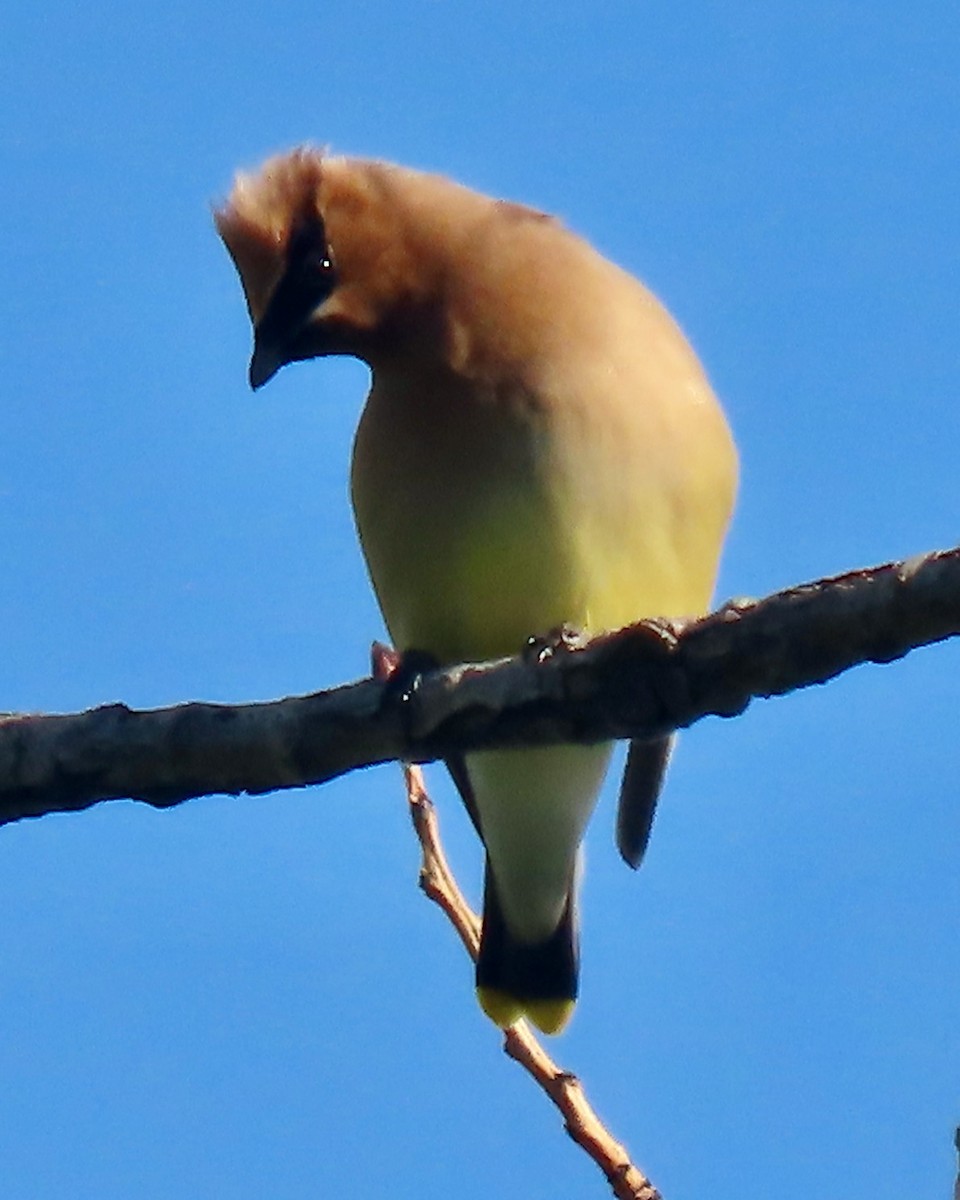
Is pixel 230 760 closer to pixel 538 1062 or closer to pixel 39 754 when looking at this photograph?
pixel 39 754

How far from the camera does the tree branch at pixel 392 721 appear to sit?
304 cm

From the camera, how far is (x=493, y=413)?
4277mm

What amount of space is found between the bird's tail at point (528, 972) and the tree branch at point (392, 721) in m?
1.83

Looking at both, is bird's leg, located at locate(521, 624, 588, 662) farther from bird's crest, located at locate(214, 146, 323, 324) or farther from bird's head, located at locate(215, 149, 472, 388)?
bird's crest, located at locate(214, 146, 323, 324)

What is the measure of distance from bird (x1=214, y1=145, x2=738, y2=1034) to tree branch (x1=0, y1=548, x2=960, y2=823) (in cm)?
84

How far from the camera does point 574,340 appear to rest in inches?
172

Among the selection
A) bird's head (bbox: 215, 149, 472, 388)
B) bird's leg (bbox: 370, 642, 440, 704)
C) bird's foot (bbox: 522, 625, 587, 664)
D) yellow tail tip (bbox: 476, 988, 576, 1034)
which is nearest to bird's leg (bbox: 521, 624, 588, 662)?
bird's foot (bbox: 522, 625, 587, 664)

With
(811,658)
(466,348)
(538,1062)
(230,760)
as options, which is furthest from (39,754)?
(466,348)

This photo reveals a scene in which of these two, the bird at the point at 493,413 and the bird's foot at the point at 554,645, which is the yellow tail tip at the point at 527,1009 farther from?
the bird's foot at the point at 554,645

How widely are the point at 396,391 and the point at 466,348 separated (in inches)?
7.1

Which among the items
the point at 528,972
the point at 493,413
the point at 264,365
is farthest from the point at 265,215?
the point at 528,972

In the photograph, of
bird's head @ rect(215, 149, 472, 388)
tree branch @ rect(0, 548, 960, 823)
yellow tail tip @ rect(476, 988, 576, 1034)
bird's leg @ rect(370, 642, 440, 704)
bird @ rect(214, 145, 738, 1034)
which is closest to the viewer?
tree branch @ rect(0, 548, 960, 823)

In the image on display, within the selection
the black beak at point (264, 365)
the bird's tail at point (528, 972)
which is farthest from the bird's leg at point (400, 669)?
the bird's tail at point (528, 972)

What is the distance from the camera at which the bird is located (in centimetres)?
424
